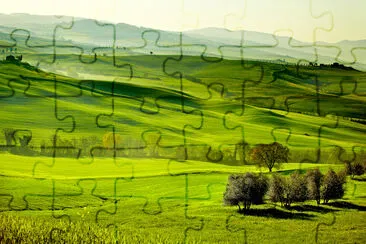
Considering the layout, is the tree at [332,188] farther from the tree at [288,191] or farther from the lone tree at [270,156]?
the lone tree at [270,156]

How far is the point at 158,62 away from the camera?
6494 centimetres

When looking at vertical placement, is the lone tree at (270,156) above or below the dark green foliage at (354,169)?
above

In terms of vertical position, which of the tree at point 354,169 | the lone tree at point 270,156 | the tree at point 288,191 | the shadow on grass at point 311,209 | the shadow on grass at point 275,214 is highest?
the lone tree at point 270,156

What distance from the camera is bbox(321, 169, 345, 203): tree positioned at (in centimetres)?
1682

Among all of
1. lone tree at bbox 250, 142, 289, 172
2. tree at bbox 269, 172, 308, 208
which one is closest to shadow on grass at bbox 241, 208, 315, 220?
tree at bbox 269, 172, 308, 208

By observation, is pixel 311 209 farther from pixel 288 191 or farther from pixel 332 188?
pixel 332 188

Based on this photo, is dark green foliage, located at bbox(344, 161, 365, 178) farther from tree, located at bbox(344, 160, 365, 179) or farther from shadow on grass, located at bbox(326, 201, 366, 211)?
shadow on grass, located at bbox(326, 201, 366, 211)

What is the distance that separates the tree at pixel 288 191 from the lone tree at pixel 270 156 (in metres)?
8.22

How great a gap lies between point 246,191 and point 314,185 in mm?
2215

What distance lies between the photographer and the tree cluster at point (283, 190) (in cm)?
1692

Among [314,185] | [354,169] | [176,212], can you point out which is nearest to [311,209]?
[314,185]

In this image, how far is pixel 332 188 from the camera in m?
17.2

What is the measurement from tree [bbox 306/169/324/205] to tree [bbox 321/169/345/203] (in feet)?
0.58

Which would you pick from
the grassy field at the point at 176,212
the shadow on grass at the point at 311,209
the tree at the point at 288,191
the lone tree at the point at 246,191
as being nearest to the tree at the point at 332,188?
the grassy field at the point at 176,212
